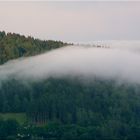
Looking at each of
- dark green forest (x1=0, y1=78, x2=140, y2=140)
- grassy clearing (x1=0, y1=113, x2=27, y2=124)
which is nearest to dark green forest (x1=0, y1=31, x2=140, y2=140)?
dark green forest (x1=0, y1=78, x2=140, y2=140)

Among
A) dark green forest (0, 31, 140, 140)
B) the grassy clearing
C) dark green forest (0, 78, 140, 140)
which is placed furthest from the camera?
the grassy clearing

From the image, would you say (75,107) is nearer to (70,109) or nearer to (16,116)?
(70,109)

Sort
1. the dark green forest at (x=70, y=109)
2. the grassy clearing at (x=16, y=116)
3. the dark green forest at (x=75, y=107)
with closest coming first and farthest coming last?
the dark green forest at (x=70, y=109), the dark green forest at (x=75, y=107), the grassy clearing at (x=16, y=116)

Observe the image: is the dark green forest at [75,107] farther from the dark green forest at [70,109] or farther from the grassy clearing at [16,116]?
the grassy clearing at [16,116]

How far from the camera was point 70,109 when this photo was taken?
15950cm

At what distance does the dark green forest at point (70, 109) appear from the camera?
135500 mm

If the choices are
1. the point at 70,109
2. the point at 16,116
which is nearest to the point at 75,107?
the point at 70,109

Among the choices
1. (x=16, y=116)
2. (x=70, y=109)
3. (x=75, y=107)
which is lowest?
(x=16, y=116)

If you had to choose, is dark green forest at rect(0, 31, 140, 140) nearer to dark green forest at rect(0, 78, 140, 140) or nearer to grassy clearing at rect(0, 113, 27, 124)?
dark green forest at rect(0, 78, 140, 140)

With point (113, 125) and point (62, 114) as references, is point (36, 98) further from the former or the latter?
point (113, 125)

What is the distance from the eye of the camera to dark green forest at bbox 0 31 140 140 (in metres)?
136

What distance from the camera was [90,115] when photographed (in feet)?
511

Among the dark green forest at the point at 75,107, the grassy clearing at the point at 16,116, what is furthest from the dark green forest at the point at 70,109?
the grassy clearing at the point at 16,116

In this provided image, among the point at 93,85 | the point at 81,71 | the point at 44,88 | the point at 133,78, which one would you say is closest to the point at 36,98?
the point at 44,88
